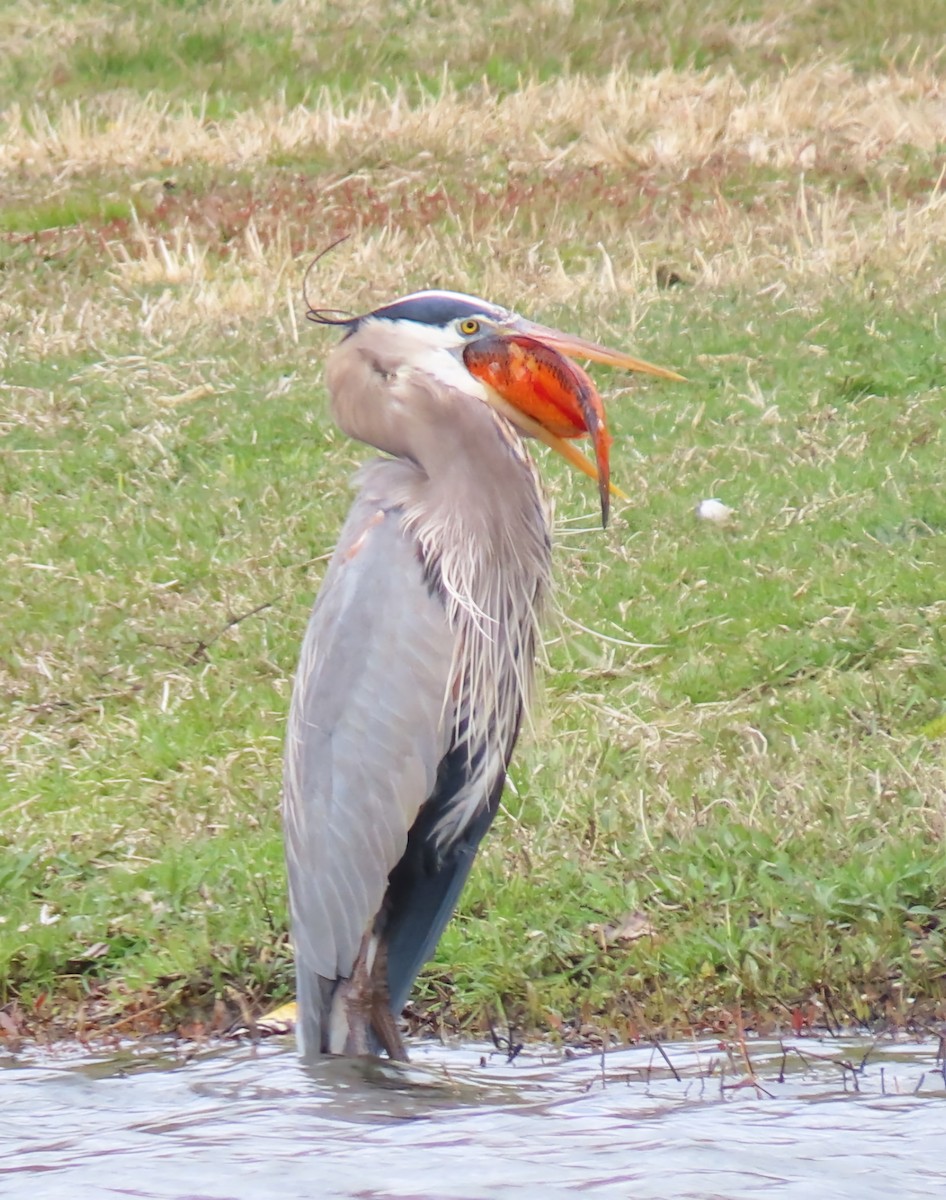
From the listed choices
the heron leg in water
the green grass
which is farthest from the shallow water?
the green grass

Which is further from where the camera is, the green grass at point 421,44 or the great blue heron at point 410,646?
the green grass at point 421,44

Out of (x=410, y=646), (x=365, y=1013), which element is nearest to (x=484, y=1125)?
(x=365, y=1013)

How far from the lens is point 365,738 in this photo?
4098 mm

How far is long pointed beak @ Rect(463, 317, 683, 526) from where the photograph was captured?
13.6 feet

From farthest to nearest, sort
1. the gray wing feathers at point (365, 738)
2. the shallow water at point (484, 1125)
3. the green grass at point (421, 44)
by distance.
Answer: the green grass at point (421, 44) < the gray wing feathers at point (365, 738) < the shallow water at point (484, 1125)

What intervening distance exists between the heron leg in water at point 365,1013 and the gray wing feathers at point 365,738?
0.11 feet

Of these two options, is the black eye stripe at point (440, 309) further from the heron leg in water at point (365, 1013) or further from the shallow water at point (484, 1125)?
the shallow water at point (484, 1125)

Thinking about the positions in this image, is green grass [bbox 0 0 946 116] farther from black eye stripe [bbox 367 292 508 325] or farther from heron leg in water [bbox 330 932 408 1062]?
heron leg in water [bbox 330 932 408 1062]

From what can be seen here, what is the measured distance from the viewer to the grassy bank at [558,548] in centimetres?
455

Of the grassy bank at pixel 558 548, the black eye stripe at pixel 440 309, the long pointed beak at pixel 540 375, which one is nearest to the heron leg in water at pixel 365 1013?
the grassy bank at pixel 558 548

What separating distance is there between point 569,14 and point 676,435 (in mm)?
13170

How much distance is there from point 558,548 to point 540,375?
269 cm

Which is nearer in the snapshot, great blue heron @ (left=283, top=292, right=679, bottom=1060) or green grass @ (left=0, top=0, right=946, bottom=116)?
great blue heron @ (left=283, top=292, right=679, bottom=1060)

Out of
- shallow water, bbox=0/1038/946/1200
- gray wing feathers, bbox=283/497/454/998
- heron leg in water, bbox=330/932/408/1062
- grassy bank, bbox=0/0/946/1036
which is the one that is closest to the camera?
shallow water, bbox=0/1038/946/1200
